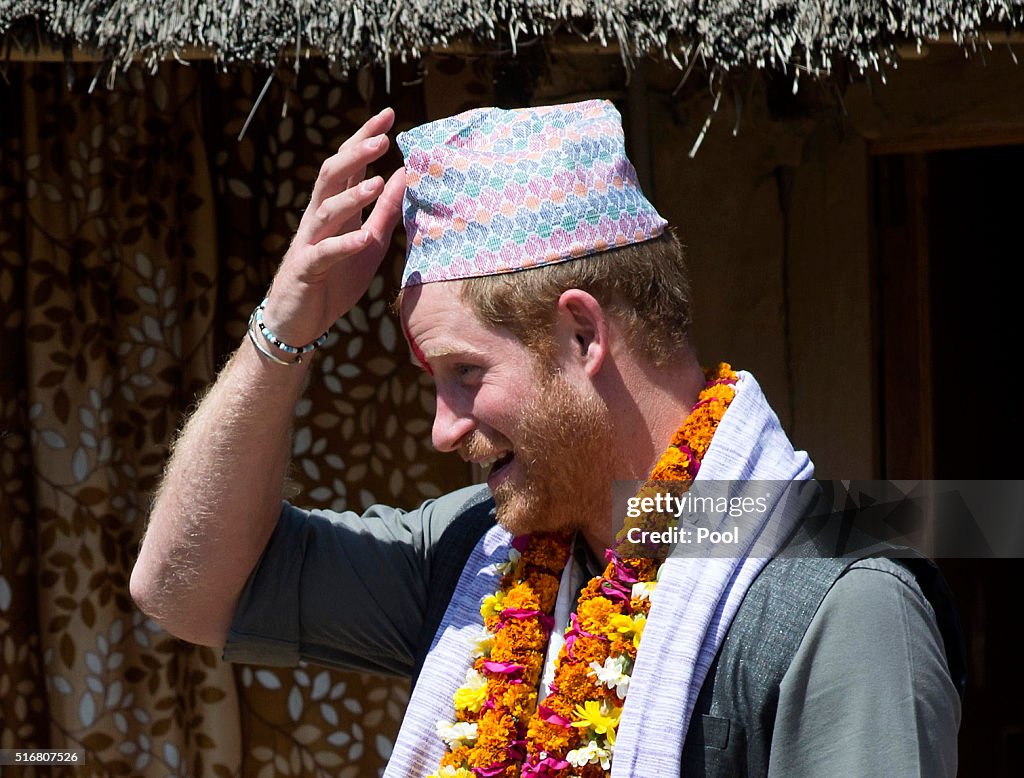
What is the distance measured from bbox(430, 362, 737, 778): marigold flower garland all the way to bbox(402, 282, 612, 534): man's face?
95mm

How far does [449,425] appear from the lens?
72.9 inches

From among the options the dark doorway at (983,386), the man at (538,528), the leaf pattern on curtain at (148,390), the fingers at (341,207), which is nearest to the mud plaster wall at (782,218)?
the leaf pattern on curtain at (148,390)

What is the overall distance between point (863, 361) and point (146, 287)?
81.2 inches

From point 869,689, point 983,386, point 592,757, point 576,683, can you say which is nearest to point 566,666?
point 576,683

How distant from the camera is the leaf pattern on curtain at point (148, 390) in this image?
139 inches

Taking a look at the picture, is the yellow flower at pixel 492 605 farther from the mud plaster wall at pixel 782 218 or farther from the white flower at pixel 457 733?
the mud plaster wall at pixel 782 218

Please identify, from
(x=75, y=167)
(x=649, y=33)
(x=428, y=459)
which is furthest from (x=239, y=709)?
(x=649, y=33)

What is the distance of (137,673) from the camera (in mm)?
3617

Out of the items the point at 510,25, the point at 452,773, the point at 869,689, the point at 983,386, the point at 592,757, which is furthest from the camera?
the point at 983,386

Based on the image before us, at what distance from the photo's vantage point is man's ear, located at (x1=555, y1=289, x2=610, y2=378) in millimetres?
1804

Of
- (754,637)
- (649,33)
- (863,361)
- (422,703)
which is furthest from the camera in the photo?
(863,361)

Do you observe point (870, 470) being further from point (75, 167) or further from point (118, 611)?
point (75, 167)

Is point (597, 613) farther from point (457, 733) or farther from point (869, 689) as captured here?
point (869, 689)

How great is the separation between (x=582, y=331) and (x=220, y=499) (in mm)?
641
